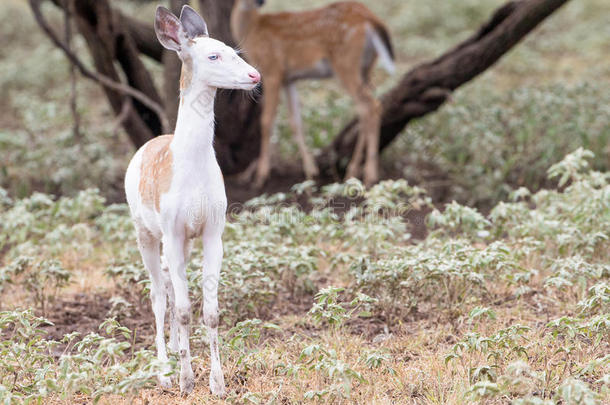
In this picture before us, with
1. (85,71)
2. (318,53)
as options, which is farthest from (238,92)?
(85,71)

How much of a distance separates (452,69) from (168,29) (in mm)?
4535

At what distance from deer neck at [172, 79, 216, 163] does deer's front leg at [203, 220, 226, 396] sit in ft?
1.04

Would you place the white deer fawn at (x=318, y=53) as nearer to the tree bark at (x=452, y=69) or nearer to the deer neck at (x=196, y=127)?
the tree bark at (x=452, y=69)

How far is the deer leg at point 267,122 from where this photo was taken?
318 inches

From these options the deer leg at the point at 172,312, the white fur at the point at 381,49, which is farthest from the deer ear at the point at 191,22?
the white fur at the point at 381,49

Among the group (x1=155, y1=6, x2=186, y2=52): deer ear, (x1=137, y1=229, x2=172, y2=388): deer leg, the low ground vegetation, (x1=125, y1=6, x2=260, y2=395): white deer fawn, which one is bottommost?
the low ground vegetation

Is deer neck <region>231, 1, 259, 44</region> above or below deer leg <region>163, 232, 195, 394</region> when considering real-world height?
above

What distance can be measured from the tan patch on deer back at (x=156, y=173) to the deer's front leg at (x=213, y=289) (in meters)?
0.26

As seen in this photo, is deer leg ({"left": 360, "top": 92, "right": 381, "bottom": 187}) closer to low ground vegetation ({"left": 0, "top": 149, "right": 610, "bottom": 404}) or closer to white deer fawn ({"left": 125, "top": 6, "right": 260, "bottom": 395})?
low ground vegetation ({"left": 0, "top": 149, "right": 610, "bottom": 404})

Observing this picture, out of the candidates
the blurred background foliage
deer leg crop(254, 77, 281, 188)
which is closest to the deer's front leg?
the blurred background foliage

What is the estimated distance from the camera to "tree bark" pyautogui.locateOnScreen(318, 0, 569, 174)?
23.4ft

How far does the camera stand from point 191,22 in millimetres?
3506

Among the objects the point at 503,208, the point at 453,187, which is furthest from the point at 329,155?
the point at 503,208

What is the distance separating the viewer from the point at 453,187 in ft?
23.9
